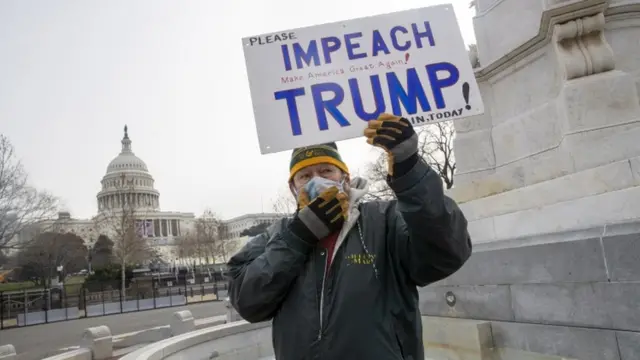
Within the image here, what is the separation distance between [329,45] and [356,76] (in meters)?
0.27

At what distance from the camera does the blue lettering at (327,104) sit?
103 inches

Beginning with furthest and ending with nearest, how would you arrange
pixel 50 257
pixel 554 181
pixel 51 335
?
1. pixel 50 257
2. pixel 51 335
3. pixel 554 181

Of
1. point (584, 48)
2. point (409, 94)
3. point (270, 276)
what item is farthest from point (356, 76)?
point (584, 48)

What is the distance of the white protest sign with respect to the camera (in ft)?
8.62

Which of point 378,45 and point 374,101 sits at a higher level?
point 378,45

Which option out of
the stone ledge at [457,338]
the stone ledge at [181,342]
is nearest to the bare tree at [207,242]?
the stone ledge at [181,342]

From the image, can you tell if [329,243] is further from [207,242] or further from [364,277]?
[207,242]

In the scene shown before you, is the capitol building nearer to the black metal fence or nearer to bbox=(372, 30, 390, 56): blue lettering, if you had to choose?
the black metal fence

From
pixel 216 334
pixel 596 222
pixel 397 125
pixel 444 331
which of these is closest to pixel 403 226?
pixel 397 125

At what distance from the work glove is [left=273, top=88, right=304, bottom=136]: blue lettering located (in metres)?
0.73

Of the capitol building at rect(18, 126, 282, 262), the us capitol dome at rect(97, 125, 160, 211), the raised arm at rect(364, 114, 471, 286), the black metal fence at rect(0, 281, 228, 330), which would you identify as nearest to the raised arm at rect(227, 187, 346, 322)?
the raised arm at rect(364, 114, 471, 286)

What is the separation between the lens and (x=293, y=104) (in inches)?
107

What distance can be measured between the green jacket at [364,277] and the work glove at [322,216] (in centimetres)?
5

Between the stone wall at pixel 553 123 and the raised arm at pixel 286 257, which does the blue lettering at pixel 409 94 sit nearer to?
the raised arm at pixel 286 257
